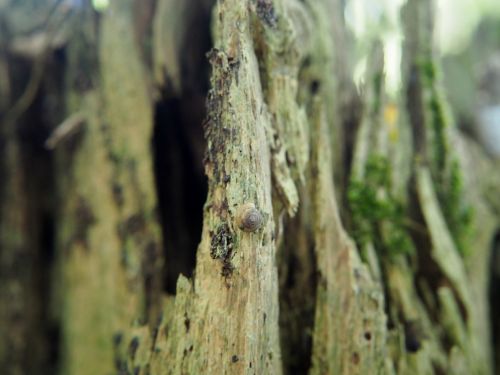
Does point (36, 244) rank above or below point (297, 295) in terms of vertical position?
above

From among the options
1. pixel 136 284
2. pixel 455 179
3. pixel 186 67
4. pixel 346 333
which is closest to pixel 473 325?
pixel 455 179

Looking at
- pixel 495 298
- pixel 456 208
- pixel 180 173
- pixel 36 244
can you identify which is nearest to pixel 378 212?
pixel 456 208

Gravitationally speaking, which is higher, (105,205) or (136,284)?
(105,205)

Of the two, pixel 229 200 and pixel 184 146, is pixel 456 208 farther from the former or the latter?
pixel 229 200

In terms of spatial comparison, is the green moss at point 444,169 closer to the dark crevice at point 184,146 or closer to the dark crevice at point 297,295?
the dark crevice at point 297,295

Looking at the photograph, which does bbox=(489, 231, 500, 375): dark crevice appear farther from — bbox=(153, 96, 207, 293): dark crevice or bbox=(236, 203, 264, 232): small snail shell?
bbox=(236, 203, 264, 232): small snail shell

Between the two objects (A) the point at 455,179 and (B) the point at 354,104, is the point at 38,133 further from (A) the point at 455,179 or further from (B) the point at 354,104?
(A) the point at 455,179
